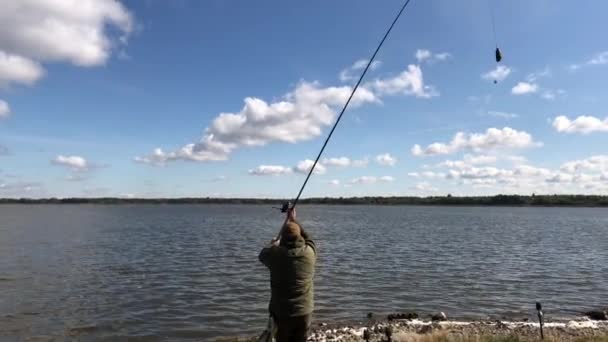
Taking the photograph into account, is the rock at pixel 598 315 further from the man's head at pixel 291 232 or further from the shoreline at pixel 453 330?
the man's head at pixel 291 232

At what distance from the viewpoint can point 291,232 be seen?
679 cm

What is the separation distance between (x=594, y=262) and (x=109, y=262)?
1133 inches

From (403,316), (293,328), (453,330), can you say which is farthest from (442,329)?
(293,328)

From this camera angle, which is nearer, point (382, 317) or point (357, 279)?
point (382, 317)

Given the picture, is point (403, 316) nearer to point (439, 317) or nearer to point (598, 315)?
point (439, 317)

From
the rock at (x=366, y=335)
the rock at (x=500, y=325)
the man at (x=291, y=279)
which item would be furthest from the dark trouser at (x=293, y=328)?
the rock at (x=500, y=325)

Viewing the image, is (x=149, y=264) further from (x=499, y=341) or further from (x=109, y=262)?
(x=499, y=341)

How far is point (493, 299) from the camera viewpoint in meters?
19.8

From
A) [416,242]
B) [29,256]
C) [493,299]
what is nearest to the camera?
[493,299]

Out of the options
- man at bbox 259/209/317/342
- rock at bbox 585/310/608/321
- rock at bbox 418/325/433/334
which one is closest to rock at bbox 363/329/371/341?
rock at bbox 418/325/433/334

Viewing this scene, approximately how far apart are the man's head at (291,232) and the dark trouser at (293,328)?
109 cm

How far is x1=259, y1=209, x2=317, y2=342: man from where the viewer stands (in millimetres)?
6789

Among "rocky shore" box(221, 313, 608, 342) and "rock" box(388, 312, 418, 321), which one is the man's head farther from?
"rock" box(388, 312, 418, 321)

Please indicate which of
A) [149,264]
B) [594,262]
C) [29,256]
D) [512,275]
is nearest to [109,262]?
[149,264]
